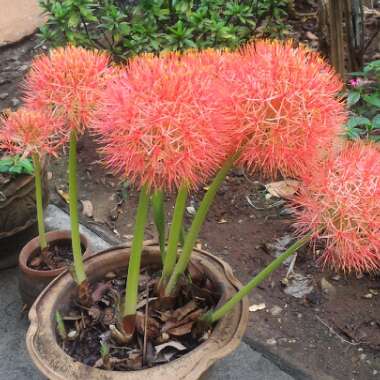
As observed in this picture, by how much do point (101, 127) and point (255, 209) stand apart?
1.22 meters

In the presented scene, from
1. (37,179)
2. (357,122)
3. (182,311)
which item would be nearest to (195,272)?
(182,311)

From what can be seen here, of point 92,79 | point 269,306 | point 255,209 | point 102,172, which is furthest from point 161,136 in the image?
point 102,172

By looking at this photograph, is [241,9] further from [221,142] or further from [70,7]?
[221,142]

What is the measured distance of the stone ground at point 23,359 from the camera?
4.30 ft

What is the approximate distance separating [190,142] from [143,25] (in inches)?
58.3

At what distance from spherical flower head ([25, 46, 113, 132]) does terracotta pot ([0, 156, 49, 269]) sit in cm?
76

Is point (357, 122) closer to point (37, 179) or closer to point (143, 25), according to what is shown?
point (143, 25)

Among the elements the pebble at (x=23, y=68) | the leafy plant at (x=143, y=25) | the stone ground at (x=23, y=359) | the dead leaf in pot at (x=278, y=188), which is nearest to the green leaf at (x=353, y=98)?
the dead leaf in pot at (x=278, y=188)

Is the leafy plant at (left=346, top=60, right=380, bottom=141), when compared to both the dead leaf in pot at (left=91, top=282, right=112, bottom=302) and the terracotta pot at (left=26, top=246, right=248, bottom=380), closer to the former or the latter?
the terracotta pot at (left=26, top=246, right=248, bottom=380)

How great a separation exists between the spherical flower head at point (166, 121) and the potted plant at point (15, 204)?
0.89m

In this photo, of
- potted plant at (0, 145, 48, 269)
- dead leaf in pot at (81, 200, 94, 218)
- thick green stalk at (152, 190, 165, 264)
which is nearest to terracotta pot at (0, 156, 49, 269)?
potted plant at (0, 145, 48, 269)

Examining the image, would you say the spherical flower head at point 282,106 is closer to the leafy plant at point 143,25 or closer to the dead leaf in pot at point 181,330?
the dead leaf in pot at point 181,330

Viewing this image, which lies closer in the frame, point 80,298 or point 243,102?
point 243,102

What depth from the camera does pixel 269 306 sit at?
1.50 m
